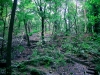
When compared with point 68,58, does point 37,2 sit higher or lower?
higher

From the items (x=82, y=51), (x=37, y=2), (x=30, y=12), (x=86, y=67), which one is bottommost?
(x=86, y=67)

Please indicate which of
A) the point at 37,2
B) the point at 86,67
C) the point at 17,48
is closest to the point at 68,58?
the point at 86,67

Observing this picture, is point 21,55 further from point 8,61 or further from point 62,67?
point 8,61

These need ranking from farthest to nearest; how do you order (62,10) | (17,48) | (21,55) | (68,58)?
(62,10) → (21,55) → (17,48) → (68,58)

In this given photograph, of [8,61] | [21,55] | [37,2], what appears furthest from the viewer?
[37,2]

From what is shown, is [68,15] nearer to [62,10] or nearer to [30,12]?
[62,10]

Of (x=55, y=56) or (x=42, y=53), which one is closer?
(x=55, y=56)

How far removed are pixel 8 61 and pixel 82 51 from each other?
38.0 ft

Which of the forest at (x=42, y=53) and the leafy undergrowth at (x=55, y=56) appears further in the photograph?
the leafy undergrowth at (x=55, y=56)

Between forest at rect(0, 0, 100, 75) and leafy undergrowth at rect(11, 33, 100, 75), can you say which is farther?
leafy undergrowth at rect(11, 33, 100, 75)

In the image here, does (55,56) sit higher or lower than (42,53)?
lower

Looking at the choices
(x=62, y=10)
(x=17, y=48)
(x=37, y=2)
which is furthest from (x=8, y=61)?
(x=62, y=10)

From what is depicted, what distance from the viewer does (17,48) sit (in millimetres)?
19094

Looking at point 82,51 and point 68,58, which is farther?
point 82,51
